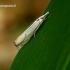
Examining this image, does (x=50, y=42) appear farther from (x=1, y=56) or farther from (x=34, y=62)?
(x=1, y=56)

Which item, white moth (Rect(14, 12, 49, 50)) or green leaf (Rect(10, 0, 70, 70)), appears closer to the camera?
green leaf (Rect(10, 0, 70, 70))

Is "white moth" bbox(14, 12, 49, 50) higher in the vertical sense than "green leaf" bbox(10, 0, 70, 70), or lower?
higher

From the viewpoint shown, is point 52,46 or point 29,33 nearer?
point 52,46

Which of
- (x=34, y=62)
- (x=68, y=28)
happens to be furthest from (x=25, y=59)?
(x=68, y=28)

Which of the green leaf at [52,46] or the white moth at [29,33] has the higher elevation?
the white moth at [29,33]

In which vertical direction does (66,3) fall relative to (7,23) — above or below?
below

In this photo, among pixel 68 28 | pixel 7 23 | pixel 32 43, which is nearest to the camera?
pixel 68 28

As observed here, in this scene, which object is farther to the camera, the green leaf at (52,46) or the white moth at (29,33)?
the white moth at (29,33)

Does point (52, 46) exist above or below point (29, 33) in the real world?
below
